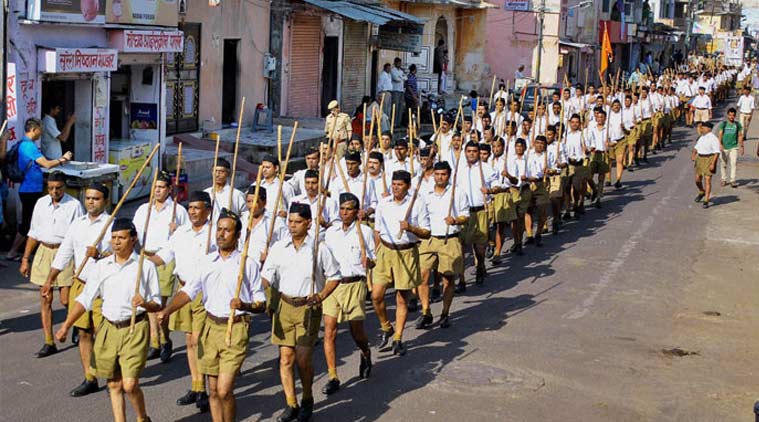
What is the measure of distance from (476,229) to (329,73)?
624 inches

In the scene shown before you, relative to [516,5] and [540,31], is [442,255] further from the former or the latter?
[516,5]

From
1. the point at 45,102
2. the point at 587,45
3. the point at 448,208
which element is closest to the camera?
the point at 448,208

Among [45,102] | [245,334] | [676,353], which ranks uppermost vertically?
[45,102]

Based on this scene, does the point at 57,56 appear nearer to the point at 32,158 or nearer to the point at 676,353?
the point at 32,158

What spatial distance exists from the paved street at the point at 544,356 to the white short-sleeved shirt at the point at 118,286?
106cm

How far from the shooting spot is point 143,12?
17.5 metres

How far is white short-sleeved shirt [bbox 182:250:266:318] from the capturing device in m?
7.71

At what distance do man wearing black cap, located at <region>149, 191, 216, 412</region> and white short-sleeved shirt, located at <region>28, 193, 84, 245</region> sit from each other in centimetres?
132

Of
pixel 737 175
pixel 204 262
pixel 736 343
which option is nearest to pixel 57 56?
pixel 204 262

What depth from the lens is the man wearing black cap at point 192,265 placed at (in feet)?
28.4

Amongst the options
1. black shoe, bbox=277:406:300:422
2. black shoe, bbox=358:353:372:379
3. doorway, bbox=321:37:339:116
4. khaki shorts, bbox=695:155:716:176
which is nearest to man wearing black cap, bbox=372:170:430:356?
black shoe, bbox=358:353:372:379

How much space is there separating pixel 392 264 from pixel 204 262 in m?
3.19

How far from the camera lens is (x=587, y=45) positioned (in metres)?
49.1

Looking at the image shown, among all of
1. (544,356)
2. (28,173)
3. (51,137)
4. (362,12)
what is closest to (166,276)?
(544,356)
